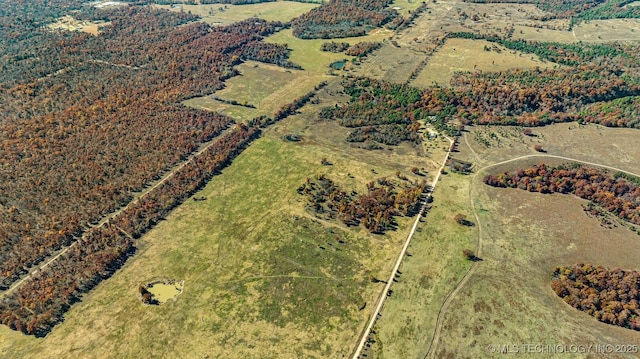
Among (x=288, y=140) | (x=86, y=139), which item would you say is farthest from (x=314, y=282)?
(x=86, y=139)

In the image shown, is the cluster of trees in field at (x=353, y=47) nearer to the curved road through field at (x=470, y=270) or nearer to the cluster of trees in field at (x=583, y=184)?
the curved road through field at (x=470, y=270)

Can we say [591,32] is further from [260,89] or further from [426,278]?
[426,278]

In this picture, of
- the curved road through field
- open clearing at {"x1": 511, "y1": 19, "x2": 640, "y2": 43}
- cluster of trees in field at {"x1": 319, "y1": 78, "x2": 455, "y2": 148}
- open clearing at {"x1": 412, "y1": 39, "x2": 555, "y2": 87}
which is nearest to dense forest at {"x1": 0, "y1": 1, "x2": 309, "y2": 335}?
cluster of trees in field at {"x1": 319, "y1": 78, "x2": 455, "y2": 148}

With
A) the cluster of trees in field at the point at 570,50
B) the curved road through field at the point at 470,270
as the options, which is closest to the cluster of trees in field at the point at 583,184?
the curved road through field at the point at 470,270

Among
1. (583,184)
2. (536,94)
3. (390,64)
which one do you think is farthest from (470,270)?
(390,64)

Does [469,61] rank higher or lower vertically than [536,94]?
higher

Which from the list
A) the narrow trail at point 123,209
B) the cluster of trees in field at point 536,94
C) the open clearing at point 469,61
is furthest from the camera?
the open clearing at point 469,61

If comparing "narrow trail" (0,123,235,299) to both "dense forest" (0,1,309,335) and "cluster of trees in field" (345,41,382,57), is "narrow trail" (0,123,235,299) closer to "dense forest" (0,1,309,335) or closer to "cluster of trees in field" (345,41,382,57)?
"dense forest" (0,1,309,335)
